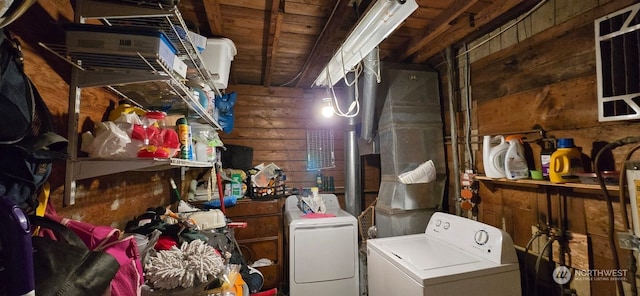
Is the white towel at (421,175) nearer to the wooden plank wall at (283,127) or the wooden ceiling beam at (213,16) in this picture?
the wooden plank wall at (283,127)

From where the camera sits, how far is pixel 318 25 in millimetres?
1844

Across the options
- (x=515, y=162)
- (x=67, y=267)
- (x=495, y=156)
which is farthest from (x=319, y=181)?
(x=67, y=267)

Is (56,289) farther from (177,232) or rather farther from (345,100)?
(345,100)

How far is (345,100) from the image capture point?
2.95m

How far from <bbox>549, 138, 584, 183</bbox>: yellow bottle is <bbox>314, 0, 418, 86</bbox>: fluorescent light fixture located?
1066 millimetres

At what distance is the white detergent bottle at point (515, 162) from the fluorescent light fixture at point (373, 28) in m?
1.05

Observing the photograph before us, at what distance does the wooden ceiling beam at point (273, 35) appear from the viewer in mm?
1582

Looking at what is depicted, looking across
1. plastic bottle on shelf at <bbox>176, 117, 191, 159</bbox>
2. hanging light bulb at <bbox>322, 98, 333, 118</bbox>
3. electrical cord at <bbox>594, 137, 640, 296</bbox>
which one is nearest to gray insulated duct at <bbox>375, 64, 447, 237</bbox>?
hanging light bulb at <bbox>322, 98, 333, 118</bbox>

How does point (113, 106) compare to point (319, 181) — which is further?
point (319, 181)

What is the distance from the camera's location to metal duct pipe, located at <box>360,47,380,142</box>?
207 centimetres

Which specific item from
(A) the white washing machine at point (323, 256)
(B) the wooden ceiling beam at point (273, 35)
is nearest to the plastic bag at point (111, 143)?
(B) the wooden ceiling beam at point (273, 35)

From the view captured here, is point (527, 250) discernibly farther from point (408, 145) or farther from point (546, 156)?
point (408, 145)

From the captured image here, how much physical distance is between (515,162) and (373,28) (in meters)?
1.20

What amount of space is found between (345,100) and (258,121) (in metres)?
1.05
